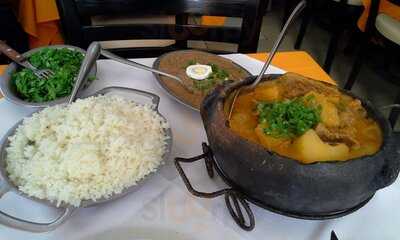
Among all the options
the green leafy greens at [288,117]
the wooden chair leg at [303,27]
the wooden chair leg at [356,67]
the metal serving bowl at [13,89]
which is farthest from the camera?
the wooden chair leg at [303,27]

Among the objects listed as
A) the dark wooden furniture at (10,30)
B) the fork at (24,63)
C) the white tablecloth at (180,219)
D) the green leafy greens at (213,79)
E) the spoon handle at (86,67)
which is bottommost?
the dark wooden furniture at (10,30)

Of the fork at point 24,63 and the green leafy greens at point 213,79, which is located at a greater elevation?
the fork at point 24,63

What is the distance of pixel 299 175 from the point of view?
55 cm

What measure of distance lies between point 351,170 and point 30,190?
59cm

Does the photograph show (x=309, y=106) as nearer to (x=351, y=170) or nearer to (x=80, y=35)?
(x=351, y=170)

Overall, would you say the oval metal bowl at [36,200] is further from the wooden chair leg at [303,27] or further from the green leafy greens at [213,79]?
the wooden chair leg at [303,27]

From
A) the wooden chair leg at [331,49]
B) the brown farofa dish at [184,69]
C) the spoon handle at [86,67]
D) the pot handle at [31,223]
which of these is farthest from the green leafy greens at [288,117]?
the wooden chair leg at [331,49]

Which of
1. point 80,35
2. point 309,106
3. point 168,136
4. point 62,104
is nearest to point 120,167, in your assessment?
point 168,136

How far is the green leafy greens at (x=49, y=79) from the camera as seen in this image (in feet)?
3.22

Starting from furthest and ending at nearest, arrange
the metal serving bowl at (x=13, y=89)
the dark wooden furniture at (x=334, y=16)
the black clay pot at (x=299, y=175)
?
the dark wooden furniture at (x=334, y=16) → the metal serving bowl at (x=13, y=89) → the black clay pot at (x=299, y=175)

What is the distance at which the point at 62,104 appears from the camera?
917 millimetres

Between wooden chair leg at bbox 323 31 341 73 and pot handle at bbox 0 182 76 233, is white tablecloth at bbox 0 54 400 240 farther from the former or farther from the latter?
wooden chair leg at bbox 323 31 341 73

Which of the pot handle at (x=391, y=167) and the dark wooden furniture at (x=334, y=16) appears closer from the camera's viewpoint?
the pot handle at (x=391, y=167)

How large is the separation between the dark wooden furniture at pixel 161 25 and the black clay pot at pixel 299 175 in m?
0.81
